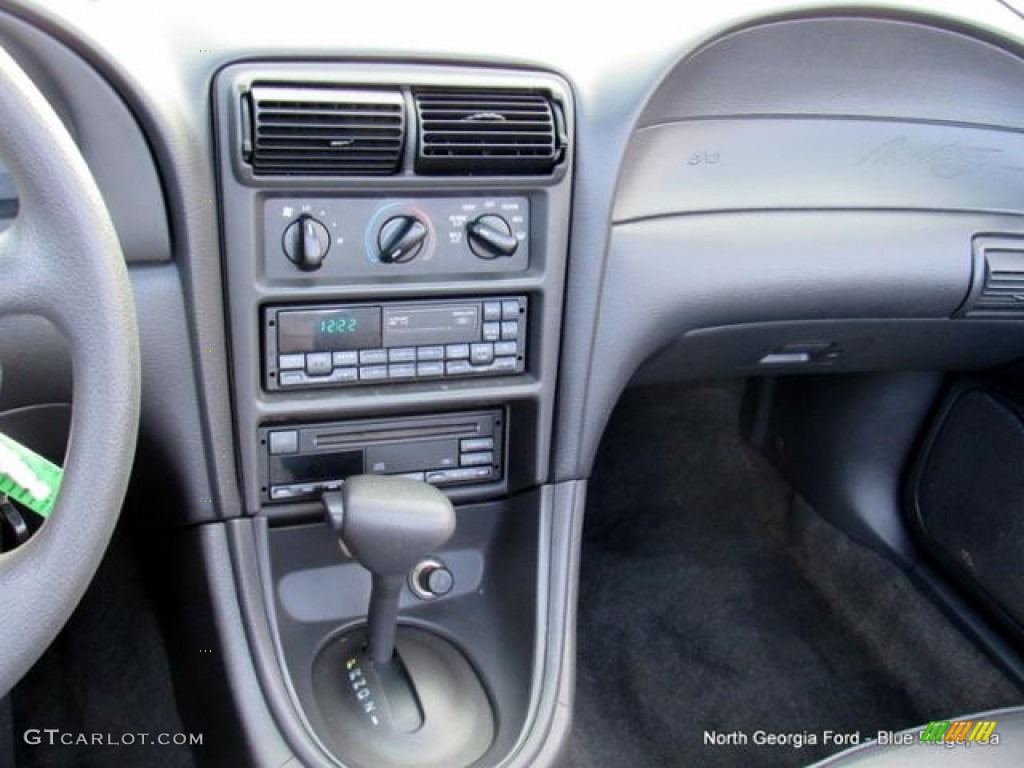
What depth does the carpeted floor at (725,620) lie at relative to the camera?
5.86ft

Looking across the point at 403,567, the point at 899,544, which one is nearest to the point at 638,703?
the point at 899,544

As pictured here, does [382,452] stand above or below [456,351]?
below

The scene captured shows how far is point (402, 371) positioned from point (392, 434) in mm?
95

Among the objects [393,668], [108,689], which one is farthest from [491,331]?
[108,689]

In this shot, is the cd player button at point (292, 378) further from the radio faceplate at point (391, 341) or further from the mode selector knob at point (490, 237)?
the mode selector knob at point (490, 237)

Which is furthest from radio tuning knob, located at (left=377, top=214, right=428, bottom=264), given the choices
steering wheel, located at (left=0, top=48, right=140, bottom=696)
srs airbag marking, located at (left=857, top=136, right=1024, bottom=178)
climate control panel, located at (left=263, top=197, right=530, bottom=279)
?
srs airbag marking, located at (left=857, top=136, right=1024, bottom=178)

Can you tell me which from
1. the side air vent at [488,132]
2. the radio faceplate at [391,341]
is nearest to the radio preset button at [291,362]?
the radio faceplate at [391,341]

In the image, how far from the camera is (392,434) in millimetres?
1271

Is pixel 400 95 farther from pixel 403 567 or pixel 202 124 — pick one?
pixel 403 567

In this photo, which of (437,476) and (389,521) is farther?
(437,476)

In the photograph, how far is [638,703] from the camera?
5.96 feet

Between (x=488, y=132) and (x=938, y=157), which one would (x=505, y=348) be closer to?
(x=488, y=132)

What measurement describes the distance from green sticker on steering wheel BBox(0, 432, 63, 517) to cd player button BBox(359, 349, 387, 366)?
0.44 metres

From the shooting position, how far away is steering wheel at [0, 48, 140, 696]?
2.47 ft
